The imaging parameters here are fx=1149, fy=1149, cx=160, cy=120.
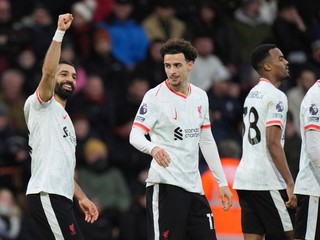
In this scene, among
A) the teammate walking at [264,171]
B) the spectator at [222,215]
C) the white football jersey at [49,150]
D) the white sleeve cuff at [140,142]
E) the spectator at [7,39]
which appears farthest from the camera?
the spectator at [7,39]

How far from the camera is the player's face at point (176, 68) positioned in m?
11.2

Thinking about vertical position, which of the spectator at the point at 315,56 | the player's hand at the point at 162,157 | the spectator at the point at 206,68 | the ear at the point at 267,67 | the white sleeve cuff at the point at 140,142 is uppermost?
the spectator at the point at 315,56

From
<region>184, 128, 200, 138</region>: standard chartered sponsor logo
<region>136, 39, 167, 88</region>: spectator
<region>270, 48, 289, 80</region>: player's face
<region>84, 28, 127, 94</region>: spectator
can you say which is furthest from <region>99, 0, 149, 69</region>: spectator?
<region>184, 128, 200, 138</region>: standard chartered sponsor logo

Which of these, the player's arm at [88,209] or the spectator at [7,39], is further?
the spectator at [7,39]

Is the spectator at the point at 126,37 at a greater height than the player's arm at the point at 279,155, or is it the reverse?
the spectator at the point at 126,37

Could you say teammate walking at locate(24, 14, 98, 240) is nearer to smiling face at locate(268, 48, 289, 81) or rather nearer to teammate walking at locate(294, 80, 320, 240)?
teammate walking at locate(294, 80, 320, 240)

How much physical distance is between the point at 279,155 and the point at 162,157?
1.58 metres

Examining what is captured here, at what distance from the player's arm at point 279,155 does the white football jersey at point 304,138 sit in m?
0.08

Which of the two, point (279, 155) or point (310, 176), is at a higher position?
point (279, 155)

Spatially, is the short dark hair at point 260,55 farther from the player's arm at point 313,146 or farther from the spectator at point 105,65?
the spectator at point 105,65

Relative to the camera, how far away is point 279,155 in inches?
452

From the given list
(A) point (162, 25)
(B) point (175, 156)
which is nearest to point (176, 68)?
(B) point (175, 156)

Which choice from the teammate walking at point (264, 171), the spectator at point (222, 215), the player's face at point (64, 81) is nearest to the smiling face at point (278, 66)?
the teammate walking at point (264, 171)

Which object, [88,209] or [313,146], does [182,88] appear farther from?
[88,209]
